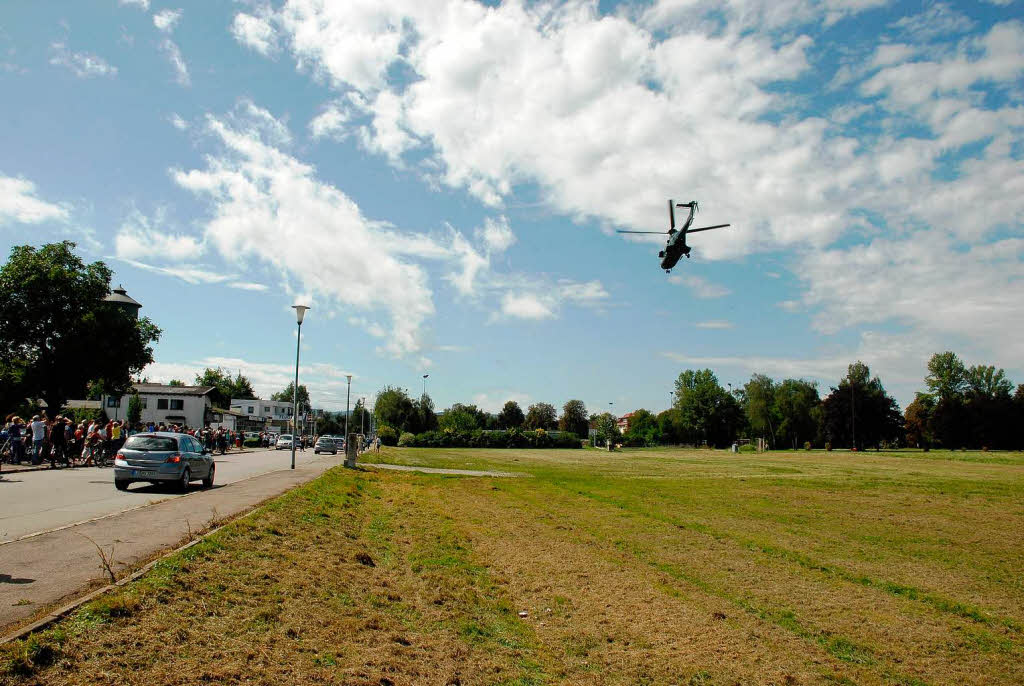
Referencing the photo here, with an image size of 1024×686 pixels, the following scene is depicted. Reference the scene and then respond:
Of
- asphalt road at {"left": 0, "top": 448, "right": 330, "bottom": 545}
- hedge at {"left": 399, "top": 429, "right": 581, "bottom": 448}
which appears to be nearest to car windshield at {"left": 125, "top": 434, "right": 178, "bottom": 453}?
asphalt road at {"left": 0, "top": 448, "right": 330, "bottom": 545}

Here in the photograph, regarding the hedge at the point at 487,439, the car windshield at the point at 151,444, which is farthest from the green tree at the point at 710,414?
the car windshield at the point at 151,444

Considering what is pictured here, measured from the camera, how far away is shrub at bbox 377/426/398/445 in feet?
276

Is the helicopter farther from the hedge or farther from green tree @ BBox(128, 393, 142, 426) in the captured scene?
green tree @ BBox(128, 393, 142, 426)

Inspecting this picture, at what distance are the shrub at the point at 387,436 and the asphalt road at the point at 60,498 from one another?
198 ft

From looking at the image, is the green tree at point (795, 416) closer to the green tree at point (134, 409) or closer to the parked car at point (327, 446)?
the parked car at point (327, 446)

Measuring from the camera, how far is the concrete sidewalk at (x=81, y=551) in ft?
20.5

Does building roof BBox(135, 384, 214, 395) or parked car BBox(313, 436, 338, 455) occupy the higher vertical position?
building roof BBox(135, 384, 214, 395)

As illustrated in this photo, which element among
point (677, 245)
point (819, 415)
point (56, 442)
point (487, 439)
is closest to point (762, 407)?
point (819, 415)

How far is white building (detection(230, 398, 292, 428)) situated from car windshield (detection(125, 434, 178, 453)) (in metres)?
138

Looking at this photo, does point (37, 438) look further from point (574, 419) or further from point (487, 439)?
point (574, 419)

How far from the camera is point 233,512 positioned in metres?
12.7

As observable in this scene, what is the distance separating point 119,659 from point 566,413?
171 m

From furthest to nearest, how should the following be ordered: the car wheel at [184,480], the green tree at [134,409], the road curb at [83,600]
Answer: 1. the green tree at [134,409]
2. the car wheel at [184,480]
3. the road curb at [83,600]

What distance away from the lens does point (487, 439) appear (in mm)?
92312
